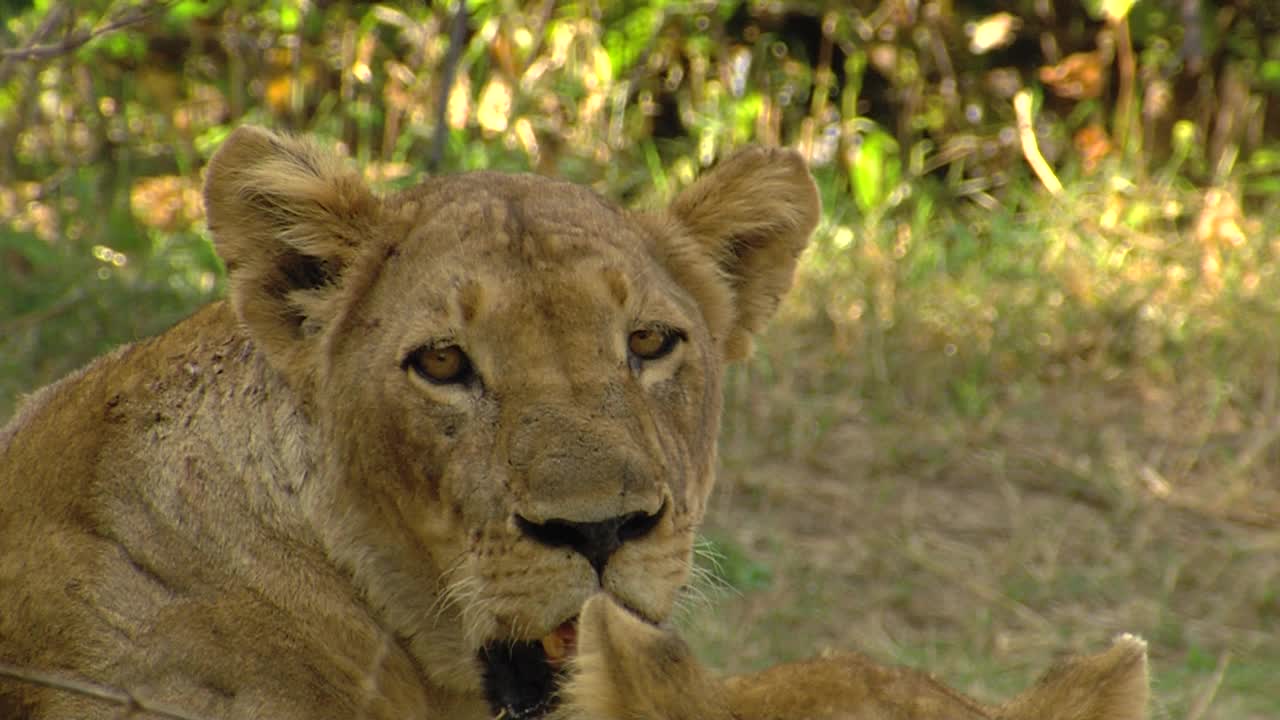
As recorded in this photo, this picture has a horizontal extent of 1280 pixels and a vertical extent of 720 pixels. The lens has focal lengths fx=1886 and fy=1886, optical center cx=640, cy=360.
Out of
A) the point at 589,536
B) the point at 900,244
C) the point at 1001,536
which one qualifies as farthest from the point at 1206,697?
the point at 900,244

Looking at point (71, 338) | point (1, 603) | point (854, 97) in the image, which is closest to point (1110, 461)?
point (854, 97)

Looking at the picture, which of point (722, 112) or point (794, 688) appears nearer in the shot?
point (794, 688)

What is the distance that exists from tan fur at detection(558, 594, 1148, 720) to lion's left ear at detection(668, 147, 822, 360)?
142cm

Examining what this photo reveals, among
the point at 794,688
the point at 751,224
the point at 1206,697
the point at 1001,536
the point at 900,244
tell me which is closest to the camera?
the point at 794,688

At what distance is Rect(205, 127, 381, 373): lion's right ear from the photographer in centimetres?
289

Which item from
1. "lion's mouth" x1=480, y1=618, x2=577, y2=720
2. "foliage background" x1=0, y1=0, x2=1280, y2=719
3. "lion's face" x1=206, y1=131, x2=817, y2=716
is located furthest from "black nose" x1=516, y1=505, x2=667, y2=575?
"foliage background" x1=0, y1=0, x2=1280, y2=719

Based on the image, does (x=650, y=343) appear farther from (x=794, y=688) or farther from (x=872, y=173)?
(x=872, y=173)

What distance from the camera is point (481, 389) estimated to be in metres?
2.71

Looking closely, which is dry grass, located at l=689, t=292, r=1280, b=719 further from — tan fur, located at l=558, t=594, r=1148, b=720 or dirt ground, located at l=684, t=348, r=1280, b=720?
tan fur, located at l=558, t=594, r=1148, b=720

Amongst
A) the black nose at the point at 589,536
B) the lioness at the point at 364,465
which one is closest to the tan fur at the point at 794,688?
the black nose at the point at 589,536

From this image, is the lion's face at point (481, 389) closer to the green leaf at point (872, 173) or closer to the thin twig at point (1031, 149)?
the thin twig at point (1031, 149)

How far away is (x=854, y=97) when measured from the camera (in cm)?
834

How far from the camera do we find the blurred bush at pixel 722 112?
7.13 metres

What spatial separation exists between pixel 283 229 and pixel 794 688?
4.75ft
